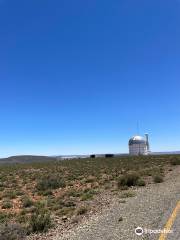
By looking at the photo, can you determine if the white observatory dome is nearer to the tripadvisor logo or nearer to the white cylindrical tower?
the white cylindrical tower

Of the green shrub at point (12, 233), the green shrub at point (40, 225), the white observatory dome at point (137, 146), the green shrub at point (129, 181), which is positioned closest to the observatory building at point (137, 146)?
the white observatory dome at point (137, 146)

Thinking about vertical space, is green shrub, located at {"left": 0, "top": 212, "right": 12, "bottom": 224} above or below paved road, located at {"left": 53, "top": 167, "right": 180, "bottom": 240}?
below

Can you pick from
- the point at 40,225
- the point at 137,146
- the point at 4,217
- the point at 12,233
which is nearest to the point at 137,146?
the point at 137,146

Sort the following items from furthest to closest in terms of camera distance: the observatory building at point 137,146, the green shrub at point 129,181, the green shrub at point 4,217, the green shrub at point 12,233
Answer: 1. the observatory building at point 137,146
2. the green shrub at point 129,181
3. the green shrub at point 4,217
4. the green shrub at point 12,233

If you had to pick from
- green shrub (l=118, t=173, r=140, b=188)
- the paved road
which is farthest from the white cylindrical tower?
the paved road

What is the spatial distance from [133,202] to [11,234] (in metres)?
6.19

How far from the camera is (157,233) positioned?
823cm

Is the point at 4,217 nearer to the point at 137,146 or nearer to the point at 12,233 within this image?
the point at 12,233

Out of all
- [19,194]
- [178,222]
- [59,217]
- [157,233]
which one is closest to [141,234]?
[157,233]

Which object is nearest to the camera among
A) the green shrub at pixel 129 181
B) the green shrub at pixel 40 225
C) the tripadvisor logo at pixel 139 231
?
the tripadvisor logo at pixel 139 231

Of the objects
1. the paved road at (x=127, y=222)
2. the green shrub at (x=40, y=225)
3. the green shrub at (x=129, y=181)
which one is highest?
the green shrub at (x=129, y=181)

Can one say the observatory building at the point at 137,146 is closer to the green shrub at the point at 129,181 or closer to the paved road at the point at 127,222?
the green shrub at the point at 129,181

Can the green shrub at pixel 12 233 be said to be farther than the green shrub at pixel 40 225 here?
No

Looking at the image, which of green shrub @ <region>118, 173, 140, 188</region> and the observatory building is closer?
green shrub @ <region>118, 173, 140, 188</region>
